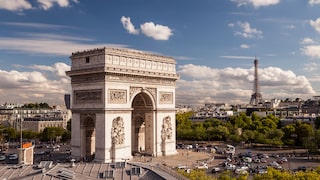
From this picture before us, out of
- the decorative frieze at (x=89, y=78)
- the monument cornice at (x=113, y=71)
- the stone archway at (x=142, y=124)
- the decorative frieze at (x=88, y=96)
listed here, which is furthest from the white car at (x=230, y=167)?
the decorative frieze at (x=89, y=78)

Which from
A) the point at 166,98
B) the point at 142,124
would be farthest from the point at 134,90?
the point at 142,124

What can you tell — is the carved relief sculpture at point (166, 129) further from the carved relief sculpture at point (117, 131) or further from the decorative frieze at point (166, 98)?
the carved relief sculpture at point (117, 131)

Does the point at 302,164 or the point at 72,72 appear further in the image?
the point at 302,164

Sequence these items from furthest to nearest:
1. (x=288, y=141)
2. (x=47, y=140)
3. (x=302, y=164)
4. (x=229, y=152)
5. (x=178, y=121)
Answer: (x=178, y=121)
(x=47, y=140)
(x=288, y=141)
(x=229, y=152)
(x=302, y=164)

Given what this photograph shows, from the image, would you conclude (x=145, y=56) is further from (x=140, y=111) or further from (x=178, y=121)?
(x=178, y=121)

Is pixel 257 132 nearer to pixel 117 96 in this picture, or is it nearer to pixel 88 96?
pixel 117 96

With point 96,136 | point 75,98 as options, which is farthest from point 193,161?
point 75,98
